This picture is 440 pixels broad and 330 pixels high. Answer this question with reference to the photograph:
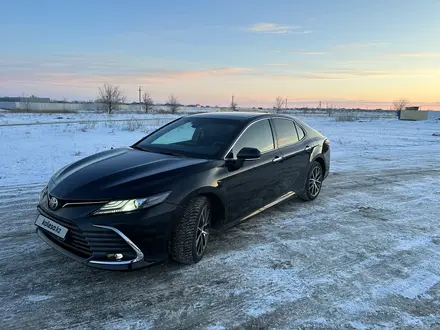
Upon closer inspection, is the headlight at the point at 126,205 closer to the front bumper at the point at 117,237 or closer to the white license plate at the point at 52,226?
the front bumper at the point at 117,237

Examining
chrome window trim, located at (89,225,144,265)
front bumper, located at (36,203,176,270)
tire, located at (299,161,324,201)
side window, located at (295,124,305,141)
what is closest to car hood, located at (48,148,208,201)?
front bumper, located at (36,203,176,270)

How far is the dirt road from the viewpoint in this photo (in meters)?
2.76

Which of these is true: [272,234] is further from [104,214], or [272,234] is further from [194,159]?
[104,214]

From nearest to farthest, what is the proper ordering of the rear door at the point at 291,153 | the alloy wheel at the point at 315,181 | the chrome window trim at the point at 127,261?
1. the chrome window trim at the point at 127,261
2. the rear door at the point at 291,153
3. the alloy wheel at the point at 315,181

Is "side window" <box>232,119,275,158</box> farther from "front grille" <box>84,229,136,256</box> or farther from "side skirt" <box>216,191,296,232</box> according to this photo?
"front grille" <box>84,229,136,256</box>

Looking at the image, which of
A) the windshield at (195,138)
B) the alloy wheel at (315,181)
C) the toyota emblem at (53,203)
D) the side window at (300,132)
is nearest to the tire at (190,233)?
the windshield at (195,138)

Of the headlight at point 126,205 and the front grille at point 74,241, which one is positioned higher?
the headlight at point 126,205

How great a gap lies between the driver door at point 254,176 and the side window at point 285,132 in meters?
0.19

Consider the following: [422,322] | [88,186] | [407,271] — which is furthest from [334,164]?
[88,186]

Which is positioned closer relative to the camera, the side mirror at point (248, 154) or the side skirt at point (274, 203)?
the side mirror at point (248, 154)

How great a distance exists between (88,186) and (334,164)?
799 centimetres

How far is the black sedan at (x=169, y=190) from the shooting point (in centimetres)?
304

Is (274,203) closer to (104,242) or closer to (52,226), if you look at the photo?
(104,242)

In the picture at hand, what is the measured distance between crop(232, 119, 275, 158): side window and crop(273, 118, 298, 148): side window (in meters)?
0.22
